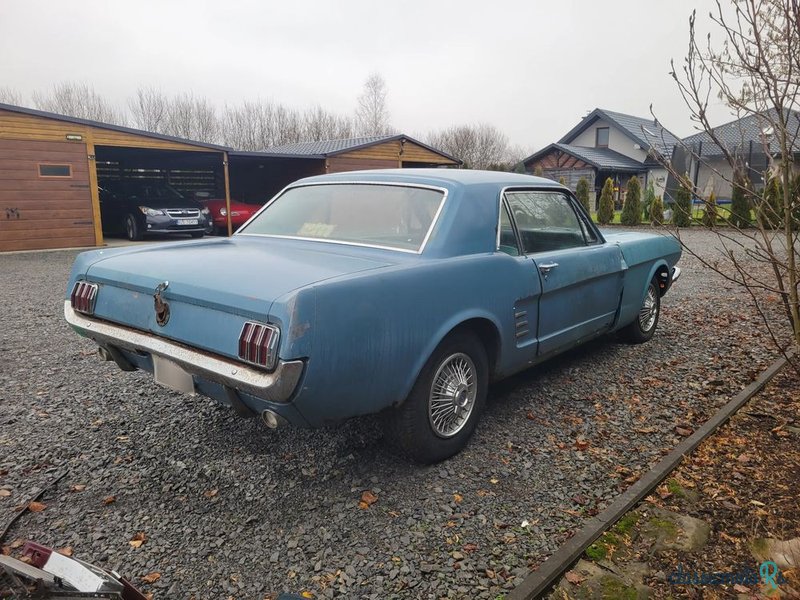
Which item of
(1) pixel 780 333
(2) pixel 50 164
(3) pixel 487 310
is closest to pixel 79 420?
(3) pixel 487 310

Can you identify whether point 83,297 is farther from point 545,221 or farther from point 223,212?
point 223,212

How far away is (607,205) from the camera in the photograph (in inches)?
893

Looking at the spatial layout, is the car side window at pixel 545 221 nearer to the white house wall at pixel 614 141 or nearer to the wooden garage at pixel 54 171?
the wooden garage at pixel 54 171

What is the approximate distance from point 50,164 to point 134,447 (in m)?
13.1

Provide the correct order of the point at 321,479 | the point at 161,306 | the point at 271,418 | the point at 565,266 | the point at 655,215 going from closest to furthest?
the point at 271,418
the point at 161,306
the point at 321,479
the point at 565,266
the point at 655,215

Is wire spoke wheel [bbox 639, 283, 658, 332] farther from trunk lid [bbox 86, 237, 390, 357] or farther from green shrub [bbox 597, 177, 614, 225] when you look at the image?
green shrub [bbox 597, 177, 614, 225]

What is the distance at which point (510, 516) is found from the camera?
8.75 ft

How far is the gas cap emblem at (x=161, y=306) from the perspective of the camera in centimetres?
274

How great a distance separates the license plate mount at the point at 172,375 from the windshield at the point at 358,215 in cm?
120

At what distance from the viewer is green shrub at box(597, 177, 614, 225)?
74.0ft

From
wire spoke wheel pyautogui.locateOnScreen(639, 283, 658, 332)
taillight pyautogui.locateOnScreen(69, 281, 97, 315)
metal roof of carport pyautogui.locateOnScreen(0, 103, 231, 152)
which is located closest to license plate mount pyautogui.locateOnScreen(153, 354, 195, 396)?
taillight pyautogui.locateOnScreen(69, 281, 97, 315)

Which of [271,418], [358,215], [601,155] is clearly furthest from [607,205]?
[271,418]

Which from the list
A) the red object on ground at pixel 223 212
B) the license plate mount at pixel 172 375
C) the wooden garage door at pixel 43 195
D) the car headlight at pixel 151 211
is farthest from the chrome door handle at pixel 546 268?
the red object on ground at pixel 223 212

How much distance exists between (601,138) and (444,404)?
38700 millimetres
